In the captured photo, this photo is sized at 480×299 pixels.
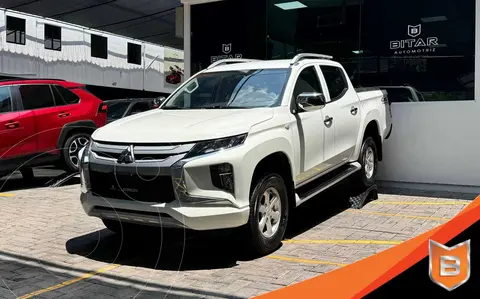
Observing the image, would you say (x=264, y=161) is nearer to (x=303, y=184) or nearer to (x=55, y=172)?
(x=303, y=184)

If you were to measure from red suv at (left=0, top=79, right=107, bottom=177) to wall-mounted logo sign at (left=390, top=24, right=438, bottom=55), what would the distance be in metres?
5.89

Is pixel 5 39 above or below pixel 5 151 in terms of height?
above

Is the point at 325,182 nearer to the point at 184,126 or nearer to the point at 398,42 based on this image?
the point at 184,126

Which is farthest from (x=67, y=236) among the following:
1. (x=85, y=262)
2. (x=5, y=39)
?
(x=5, y=39)

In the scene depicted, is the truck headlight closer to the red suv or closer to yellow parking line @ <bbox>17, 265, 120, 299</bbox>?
yellow parking line @ <bbox>17, 265, 120, 299</bbox>

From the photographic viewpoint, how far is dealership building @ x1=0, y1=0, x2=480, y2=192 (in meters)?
7.94

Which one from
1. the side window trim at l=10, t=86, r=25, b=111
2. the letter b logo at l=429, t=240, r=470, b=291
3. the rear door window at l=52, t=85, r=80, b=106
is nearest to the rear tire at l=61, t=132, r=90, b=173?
the rear door window at l=52, t=85, r=80, b=106

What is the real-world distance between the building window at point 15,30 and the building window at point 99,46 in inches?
133

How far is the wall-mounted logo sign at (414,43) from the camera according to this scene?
8266mm

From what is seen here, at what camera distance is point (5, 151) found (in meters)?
8.16

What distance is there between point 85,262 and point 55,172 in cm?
574

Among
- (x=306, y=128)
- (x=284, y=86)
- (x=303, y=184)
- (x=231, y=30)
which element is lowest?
(x=303, y=184)

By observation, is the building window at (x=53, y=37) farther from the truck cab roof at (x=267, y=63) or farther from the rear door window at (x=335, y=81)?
the rear door window at (x=335, y=81)

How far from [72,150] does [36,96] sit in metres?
1.24
